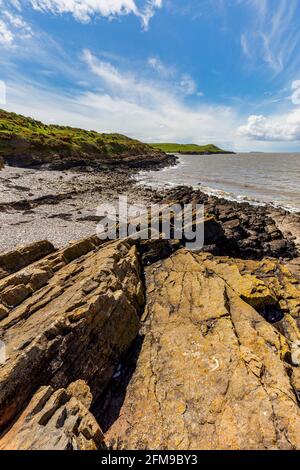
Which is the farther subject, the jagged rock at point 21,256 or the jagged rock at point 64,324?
Answer: the jagged rock at point 21,256

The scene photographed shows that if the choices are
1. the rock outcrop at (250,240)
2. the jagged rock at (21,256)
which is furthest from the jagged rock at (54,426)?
the rock outcrop at (250,240)

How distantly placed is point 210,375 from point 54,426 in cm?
553

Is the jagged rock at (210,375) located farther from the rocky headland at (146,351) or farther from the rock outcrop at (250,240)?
the rock outcrop at (250,240)

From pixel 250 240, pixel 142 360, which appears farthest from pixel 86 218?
pixel 142 360

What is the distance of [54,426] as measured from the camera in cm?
648

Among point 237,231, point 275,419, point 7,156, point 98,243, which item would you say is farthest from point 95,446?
point 7,156

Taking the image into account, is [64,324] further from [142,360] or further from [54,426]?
[142,360]

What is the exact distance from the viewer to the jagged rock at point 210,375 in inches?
294

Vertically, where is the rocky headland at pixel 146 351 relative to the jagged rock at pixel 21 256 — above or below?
below

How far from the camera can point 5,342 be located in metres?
8.83

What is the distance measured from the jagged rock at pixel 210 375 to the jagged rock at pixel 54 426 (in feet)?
5.29

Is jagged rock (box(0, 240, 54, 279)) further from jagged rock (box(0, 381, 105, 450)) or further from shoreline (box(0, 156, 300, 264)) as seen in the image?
jagged rock (box(0, 381, 105, 450))

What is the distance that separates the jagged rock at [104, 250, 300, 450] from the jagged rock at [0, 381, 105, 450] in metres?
1.61

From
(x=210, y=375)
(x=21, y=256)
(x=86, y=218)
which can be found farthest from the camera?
(x=86, y=218)
